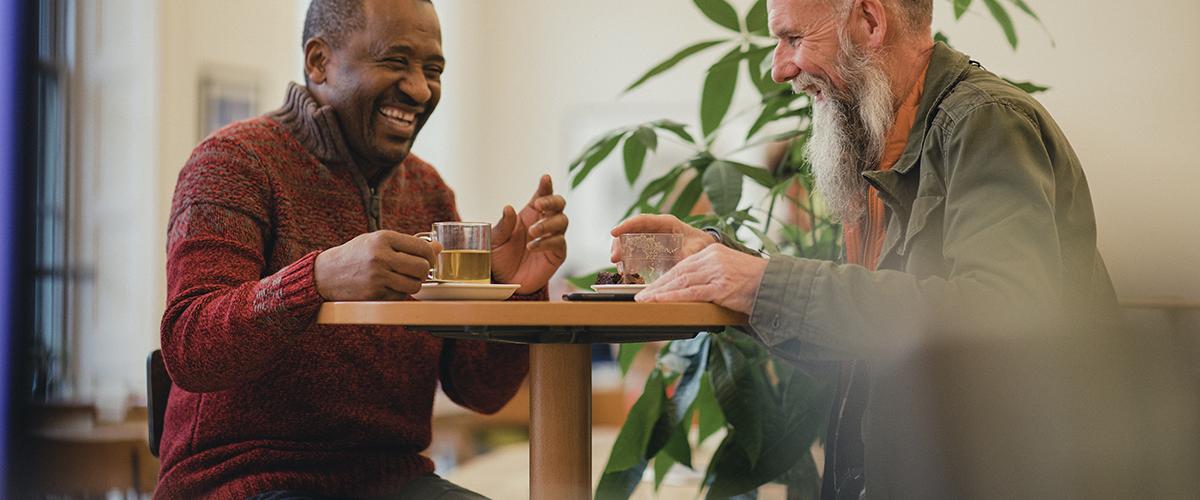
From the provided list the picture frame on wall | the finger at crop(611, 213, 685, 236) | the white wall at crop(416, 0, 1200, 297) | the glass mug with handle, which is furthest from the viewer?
the white wall at crop(416, 0, 1200, 297)

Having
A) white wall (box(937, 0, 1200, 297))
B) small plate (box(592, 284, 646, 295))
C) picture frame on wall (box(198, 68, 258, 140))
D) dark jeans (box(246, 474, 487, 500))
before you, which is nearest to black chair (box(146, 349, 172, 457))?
dark jeans (box(246, 474, 487, 500))

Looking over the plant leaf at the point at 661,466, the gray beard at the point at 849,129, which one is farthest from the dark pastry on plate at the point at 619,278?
the plant leaf at the point at 661,466

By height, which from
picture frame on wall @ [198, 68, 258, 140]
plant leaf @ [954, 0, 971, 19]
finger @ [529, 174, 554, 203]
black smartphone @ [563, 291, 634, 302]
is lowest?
black smartphone @ [563, 291, 634, 302]

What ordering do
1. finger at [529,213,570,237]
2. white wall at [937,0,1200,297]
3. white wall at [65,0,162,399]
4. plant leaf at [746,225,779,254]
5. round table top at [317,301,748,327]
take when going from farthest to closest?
white wall at [65,0,162,399] < plant leaf at [746,225,779,254] < finger at [529,213,570,237] < round table top at [317,301,748,327] < white wall at [937,0,1200,297]

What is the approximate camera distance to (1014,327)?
1.23 meters

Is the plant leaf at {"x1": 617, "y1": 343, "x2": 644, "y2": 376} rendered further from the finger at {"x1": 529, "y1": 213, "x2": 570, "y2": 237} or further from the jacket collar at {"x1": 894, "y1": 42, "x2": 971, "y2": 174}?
the jacket collar at {"x1": 894, "y1": 42, "x2": 971, "y2": 174}

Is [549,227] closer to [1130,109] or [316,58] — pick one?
[316,58]

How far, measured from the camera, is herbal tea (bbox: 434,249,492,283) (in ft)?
4.97

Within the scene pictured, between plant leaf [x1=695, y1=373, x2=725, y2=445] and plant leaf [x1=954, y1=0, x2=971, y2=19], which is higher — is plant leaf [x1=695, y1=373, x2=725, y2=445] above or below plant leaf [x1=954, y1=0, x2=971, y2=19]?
below

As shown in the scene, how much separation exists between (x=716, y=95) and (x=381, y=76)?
746 millimetres

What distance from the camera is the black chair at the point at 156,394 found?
1.85 metres

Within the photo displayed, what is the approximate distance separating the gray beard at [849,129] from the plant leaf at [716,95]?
0.42 meters

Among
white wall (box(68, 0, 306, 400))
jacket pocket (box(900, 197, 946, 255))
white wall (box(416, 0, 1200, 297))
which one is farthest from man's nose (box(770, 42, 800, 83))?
white wall (box(416, 0, 1200, 297))

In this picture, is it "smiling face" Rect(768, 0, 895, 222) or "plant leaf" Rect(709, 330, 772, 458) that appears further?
"plant leaf" Rect(709, 330, 772, 458)
